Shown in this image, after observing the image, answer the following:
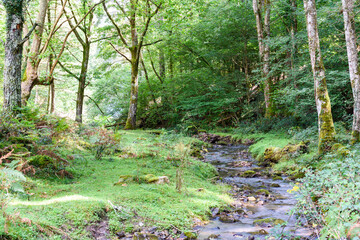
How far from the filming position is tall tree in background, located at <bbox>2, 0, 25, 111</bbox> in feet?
21.2

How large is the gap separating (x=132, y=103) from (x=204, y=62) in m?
7.60

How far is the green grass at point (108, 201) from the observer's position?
134 inches

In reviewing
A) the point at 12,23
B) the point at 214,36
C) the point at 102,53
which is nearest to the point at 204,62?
the point at 214,36

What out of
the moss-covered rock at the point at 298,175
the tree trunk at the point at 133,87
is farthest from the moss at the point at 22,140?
the tree trunk at the point at 133,87

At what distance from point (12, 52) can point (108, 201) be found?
15.8ft

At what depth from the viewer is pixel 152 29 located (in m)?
16.6

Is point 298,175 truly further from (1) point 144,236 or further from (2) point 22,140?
(2) point 22,140

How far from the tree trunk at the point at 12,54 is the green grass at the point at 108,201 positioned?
2.27 metres

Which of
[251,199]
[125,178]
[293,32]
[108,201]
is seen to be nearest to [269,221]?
[251,199]

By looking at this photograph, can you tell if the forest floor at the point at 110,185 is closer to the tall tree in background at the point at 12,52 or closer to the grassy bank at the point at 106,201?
the grassy bank at the point at 106,201

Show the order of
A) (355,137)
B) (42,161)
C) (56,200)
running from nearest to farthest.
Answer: (56,200), (42,161), (355,137)

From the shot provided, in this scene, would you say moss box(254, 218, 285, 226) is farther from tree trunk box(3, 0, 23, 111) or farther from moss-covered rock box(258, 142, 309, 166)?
tree trunk box(3, 0, 23, 111)

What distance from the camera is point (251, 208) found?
17.5 feet

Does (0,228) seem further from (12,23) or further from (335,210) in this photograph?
(12,23)
